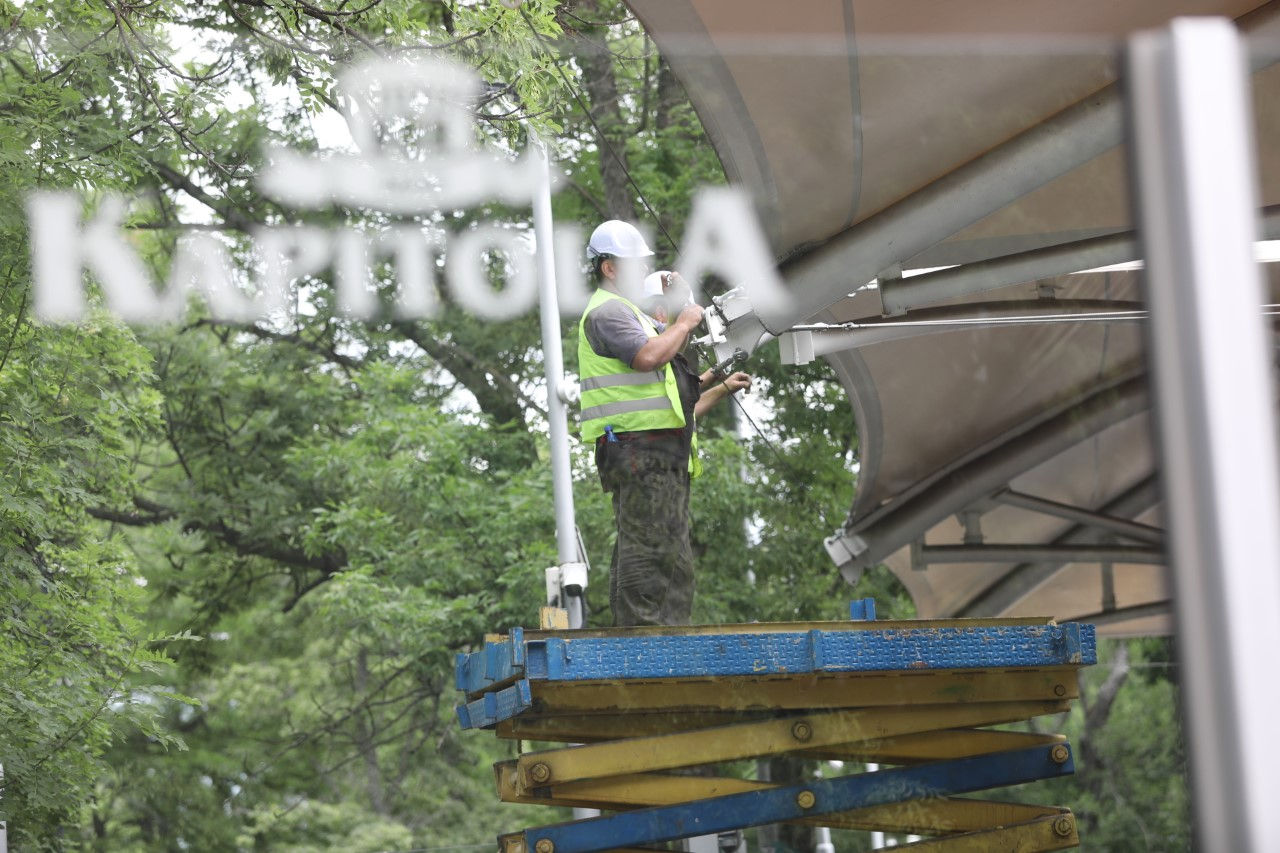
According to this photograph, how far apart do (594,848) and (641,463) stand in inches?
52.8

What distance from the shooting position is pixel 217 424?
1352cm

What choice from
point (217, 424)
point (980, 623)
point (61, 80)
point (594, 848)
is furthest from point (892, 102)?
point (217, 424)

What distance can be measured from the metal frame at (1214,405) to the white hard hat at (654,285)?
3.50m

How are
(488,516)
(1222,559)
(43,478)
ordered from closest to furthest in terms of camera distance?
(1222,559)
(43,478)
(488,516)

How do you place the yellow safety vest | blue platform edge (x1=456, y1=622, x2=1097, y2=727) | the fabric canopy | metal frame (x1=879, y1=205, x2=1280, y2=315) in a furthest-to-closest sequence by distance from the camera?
1. metal frame (x1=879, y1=205, x2=1280, y2=315)
2. the yellow safety vest
3. the fabric canopy
4. blue platform edge (x1=456, y1=622, x2=1097, y2=727)

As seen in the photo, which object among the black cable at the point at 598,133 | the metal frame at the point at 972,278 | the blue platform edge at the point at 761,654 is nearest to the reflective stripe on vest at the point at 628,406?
the metal frame at the point at 972,278

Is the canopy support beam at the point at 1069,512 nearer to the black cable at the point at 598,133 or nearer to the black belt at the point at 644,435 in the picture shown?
the black cable at the point at 598,133

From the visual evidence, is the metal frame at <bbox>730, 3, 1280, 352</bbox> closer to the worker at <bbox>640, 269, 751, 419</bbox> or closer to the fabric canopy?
the fabric canopy

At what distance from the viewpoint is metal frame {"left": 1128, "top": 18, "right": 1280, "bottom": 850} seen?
1.01 metres

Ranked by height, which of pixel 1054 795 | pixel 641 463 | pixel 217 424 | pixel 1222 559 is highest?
pixel 217 424

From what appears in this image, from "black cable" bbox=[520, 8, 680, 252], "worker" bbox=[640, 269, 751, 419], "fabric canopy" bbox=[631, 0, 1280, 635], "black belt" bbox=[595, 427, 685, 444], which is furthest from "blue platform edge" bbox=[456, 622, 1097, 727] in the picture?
"black cable" bbox=[520, 8, 680, 252]

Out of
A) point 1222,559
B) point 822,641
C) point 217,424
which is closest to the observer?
point 1222,559

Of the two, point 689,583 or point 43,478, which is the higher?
point 43,478

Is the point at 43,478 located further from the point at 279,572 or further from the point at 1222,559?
the point at 279,572
